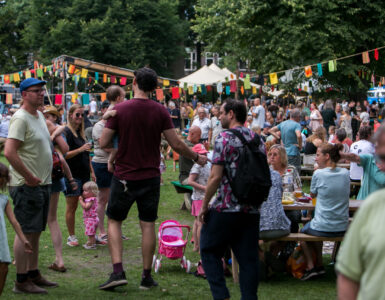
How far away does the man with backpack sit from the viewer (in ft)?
14.4

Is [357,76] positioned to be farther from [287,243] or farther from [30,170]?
[30,170]

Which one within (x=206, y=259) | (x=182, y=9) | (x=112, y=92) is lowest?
(x=206, y=259)

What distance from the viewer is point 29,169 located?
5109mm

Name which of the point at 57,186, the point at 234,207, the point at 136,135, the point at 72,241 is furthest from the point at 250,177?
the point at 72,241

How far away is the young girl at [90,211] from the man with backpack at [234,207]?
306 centimetres

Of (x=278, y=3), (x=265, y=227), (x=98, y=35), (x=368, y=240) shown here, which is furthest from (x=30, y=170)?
(x=98, y=35)

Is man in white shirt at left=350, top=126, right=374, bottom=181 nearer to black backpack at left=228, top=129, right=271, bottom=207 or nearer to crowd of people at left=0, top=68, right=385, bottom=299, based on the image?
crowd of people at left=0, top=68, right=385, bottom=299

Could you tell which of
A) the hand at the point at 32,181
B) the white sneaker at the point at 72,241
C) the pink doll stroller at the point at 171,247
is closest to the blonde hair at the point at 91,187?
the white sneaker at the point at 72,241

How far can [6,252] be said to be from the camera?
4391mm

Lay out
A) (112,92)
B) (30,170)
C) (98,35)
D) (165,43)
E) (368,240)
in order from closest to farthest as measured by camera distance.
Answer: (368,240) < (30,170) < (112,92) < (98,35) < (165,43)

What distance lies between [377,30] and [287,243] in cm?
2220

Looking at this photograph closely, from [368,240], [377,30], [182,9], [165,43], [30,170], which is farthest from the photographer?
[182,9]

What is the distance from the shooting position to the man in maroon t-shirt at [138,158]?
5242mm

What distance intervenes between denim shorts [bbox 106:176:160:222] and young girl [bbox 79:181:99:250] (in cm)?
200
